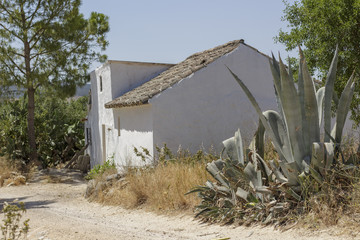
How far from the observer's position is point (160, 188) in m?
10.4

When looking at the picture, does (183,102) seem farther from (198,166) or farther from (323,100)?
(323,100)

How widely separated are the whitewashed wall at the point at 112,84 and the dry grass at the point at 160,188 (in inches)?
225

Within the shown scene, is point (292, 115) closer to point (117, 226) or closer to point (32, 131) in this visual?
Result: point (117, 226)

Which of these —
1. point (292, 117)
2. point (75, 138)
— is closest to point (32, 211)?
point (292, 117)

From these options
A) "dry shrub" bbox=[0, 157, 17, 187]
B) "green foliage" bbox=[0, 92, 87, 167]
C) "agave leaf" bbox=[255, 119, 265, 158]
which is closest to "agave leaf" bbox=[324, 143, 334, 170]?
"agave leaf" bbox=[255, 119, 265, 158]

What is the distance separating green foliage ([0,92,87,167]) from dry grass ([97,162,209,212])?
1095cm

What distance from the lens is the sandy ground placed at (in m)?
6.90

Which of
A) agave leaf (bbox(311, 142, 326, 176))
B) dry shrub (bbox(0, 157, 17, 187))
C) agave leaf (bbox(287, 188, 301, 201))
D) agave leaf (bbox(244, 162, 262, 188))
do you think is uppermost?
agave leaf (bbox(311, 142, 326, 176))

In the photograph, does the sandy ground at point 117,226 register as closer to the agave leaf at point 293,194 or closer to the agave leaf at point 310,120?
the agave leaf at point 293,194

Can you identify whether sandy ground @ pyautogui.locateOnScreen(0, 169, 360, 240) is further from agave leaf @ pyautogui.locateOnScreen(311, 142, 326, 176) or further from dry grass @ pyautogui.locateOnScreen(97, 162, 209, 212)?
agave leaf @ pyautogui.locateOnScreen(311, 142, 326, 176)

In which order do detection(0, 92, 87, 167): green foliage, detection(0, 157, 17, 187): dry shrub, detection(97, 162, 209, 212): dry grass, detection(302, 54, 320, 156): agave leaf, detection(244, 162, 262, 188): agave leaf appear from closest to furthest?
detection(302, 54, 320, 156): agave leaf < detection(244, 162, 262, 188): agave leaf < detection(97, 162, 209, 212): dry grass < detection(0, 157, 17, 187): dry shrub < detection(0, 92, 87, 167): green foliage

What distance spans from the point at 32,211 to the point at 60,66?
1078cm

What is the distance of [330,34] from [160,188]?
7.22 m

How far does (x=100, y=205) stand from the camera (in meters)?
11.9
